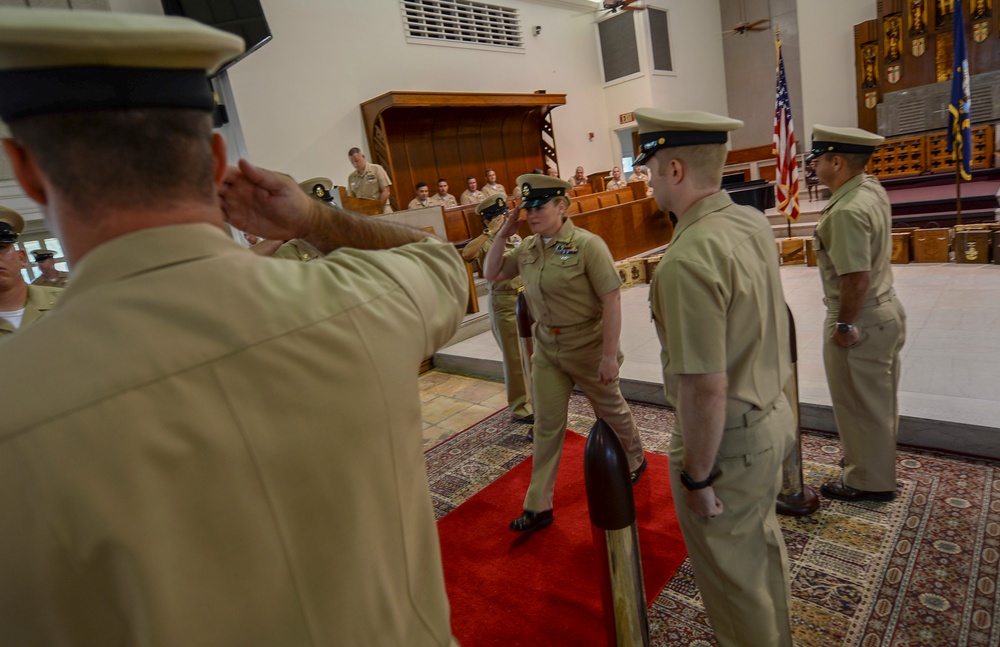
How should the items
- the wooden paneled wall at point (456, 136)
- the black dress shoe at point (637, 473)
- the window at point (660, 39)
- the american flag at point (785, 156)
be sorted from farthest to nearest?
the window at point (660, 39) → the wooden paneled wall at point (456, 136) → the american flag at point (785, 156) → the black dress shoe at point (637, 473)

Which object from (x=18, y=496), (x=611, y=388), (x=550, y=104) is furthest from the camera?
(x=550, y=104)

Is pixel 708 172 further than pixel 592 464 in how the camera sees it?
Yes

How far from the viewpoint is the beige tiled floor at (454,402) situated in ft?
15.1

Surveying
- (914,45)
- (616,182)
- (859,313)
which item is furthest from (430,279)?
(914,45)

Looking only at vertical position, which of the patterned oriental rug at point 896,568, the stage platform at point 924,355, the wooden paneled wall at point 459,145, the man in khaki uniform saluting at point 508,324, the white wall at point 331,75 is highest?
the white wall at point 331,75

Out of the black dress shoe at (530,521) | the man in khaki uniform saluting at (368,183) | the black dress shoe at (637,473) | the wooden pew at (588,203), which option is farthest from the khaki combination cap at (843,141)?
the wooden pew at (588,203)

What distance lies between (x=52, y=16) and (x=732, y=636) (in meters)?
2.15

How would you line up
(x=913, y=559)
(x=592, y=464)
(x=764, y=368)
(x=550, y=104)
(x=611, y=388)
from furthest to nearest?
(x=550, y=104) → (x=611, y=388) → (x=913, y=559) → (x=764, y=368) → (x=592, y=464)

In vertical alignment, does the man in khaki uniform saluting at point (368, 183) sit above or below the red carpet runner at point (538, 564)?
above

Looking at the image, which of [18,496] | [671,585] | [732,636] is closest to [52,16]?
[18,496]

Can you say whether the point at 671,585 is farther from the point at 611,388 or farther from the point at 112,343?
the point at 112,343

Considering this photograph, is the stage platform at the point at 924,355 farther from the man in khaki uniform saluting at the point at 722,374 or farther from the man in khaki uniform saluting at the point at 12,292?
the man in khaki uniform saluting at the point at 12,292

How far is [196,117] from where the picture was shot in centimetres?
66

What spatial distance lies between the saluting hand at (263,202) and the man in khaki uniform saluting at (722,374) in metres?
1.07
